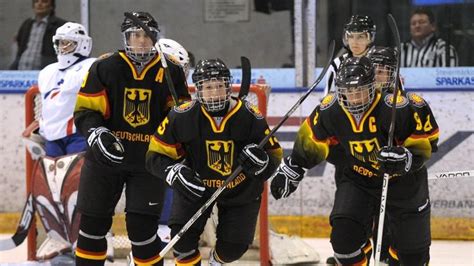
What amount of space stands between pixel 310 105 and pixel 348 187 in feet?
7.82

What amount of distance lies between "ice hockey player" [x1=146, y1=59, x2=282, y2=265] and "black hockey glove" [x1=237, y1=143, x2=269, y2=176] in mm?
13

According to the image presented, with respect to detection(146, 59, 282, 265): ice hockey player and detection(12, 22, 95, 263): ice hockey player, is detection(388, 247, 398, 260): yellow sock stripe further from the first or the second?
detection(12, 22, 95, 263): ice hockey player

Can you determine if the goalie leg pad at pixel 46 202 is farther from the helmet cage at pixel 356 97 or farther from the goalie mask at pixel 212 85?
the helmet cage at pixel 356 97

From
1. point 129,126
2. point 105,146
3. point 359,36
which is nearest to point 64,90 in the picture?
point 129,126

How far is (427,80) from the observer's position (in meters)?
6.53

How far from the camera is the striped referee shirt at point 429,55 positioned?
6.54 m

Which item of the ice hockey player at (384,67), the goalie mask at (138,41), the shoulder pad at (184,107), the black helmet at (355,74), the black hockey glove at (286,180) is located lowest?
the black hockey glove at (286,180)

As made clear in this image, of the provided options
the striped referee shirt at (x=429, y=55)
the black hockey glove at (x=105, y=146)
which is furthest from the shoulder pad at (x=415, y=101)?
the striped referee shirt at (x=429, y=55)

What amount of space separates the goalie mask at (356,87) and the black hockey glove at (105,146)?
2.86ft

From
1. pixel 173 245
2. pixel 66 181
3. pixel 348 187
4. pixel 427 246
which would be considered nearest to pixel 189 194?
pixel 173 245

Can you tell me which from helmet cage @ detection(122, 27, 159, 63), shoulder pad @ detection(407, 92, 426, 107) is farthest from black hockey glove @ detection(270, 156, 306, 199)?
helmet cage @ detection(122, 27, 159, 63)

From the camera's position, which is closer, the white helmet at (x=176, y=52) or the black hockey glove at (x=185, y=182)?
the black hockey glove at (x=185, y=182)

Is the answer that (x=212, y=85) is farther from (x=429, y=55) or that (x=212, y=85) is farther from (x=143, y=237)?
(x=429, y=55)

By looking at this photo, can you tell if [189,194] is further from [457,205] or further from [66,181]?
[457,205]
